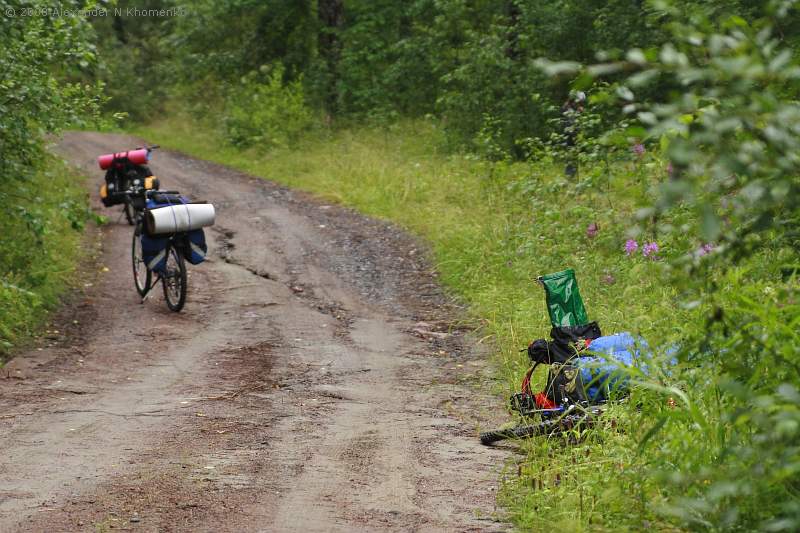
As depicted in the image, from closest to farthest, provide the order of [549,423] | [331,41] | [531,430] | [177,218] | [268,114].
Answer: [549,423]
[531,430]
[177,218]
[268,114]
[331,41]

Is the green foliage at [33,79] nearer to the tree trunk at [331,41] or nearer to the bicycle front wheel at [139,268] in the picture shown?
the bicycle front wheel at [139,268]

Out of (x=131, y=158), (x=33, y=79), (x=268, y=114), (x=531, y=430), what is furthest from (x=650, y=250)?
(x=268, y=114)

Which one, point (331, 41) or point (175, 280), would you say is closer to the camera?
point (175, 280)

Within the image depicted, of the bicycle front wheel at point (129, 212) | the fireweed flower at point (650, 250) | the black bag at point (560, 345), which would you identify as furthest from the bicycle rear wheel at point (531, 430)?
the bicycle front wheel at point (129, 212)

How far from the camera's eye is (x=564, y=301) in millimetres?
7012

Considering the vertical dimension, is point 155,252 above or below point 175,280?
above

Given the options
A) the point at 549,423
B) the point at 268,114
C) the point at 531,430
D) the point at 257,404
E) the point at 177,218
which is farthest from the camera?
the point at 268,114

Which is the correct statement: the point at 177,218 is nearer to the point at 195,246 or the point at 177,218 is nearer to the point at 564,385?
the point at 195,246

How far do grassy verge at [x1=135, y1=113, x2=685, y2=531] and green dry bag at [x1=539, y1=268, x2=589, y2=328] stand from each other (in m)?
0.45

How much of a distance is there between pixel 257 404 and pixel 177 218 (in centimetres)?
423

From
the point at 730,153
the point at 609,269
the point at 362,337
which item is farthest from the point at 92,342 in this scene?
the point at 730,153

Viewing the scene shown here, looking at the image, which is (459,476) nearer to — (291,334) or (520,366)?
(520,366)

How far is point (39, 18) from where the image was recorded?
10805 mm

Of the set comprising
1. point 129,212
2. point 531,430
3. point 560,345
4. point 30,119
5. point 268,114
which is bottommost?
point 129,212
